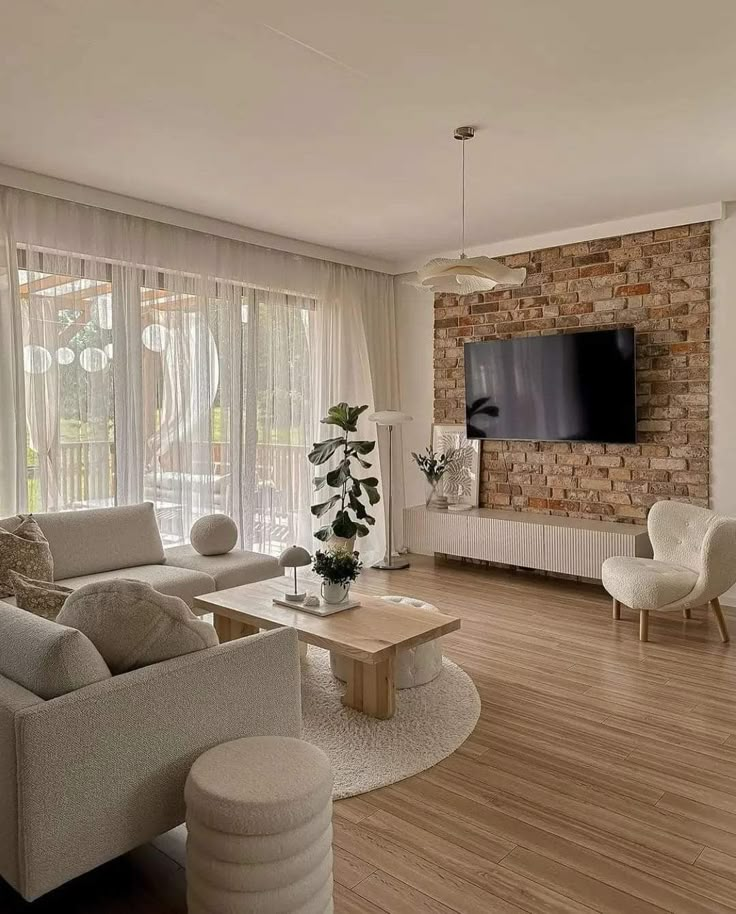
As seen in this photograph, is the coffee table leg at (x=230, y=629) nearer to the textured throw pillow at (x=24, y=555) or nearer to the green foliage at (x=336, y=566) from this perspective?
the green foliage at (x=336, y=566)

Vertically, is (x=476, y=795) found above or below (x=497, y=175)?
below

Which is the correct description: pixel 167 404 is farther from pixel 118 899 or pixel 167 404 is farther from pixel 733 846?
pixel 733 846

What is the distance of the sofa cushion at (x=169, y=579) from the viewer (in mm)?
3885

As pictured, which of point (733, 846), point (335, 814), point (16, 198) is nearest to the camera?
point (733, 846)

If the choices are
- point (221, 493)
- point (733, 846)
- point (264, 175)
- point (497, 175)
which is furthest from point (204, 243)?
point (733, 846)

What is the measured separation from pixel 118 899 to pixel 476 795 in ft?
3.98

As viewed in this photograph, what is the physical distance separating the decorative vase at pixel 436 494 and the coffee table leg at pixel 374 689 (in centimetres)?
315

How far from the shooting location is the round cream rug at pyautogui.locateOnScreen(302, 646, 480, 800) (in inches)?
107

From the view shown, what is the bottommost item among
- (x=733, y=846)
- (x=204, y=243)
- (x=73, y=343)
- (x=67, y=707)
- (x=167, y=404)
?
(x=733, y=846)

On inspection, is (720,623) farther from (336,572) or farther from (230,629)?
(230,629)

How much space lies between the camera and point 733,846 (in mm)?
2248

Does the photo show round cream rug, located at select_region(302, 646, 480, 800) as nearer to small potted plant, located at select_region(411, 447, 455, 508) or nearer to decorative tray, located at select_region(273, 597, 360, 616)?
decorative tray, located at select_region(273, 597, 360, 616)

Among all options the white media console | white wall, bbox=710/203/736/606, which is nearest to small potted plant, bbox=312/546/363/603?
the white media console

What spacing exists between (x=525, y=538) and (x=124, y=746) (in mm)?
4154
